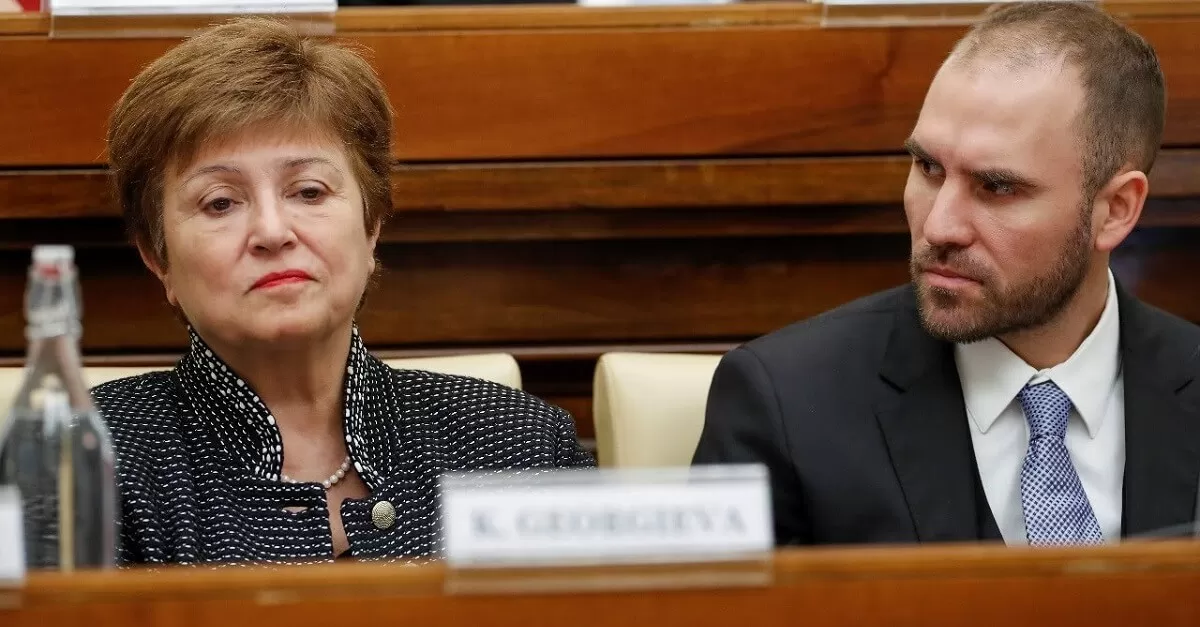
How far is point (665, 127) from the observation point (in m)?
2.03

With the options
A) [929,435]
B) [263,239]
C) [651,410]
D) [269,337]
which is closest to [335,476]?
[269,337]

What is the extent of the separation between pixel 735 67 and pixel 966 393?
22.6 inches

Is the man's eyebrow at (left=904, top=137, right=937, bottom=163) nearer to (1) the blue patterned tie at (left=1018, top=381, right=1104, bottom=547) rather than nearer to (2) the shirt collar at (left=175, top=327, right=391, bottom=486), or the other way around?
(1) the blue patterned tie at (left=1018, top=381, right=1104, bottom=547)

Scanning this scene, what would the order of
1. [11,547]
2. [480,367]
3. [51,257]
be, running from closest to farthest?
[11,547], [51,257], [480,367]

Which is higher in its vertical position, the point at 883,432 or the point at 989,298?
the point at 989,298

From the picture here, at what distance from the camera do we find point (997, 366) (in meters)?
1.77

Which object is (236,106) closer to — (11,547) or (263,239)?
(263,239)

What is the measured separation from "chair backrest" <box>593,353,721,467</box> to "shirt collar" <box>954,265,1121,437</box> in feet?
1.07

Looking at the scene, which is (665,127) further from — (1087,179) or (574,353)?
(1087,179)

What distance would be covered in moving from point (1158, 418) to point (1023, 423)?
0.17 meters

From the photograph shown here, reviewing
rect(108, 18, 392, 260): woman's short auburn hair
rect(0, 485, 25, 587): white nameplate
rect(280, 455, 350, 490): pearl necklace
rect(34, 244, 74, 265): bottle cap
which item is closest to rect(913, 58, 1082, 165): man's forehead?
rect(108, 18, 392, 260): woman's short auburn hair

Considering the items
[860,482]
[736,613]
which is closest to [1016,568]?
[736,613]

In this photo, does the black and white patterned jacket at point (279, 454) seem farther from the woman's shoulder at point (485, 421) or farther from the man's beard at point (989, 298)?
the man's beard at point (989, 298)

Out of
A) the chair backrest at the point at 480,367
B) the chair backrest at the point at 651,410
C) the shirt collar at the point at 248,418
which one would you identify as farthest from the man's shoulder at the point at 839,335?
the shirt collar at the point at 248,418
